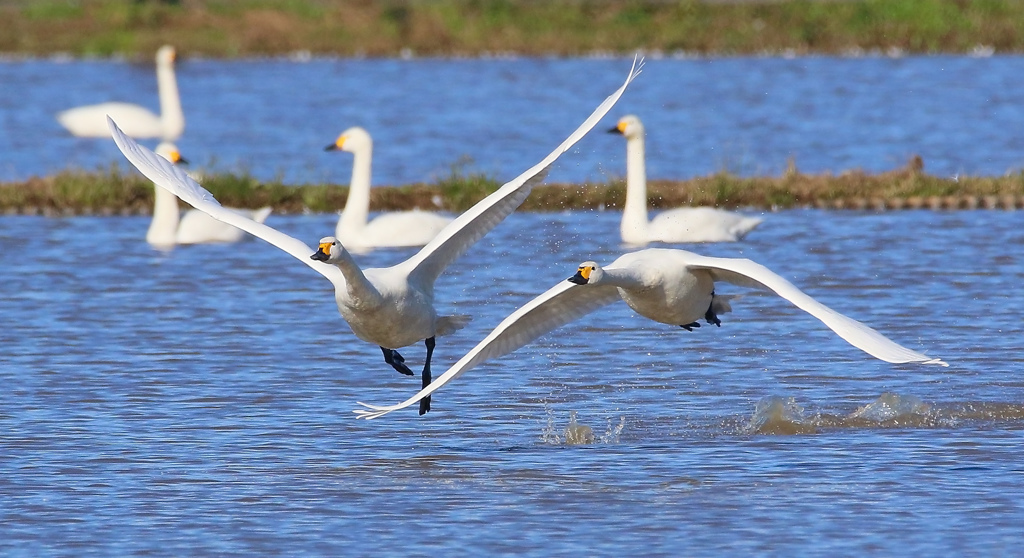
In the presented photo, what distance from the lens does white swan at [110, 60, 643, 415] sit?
10039 mm

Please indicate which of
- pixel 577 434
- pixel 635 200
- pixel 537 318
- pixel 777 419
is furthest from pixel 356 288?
pixel 635 200

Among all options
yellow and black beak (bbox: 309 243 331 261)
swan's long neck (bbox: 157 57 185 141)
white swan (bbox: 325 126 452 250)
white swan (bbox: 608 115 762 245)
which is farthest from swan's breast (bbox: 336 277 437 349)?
swan's long neck (bbox: 157 57 185 141)

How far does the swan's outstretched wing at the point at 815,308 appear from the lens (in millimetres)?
8164

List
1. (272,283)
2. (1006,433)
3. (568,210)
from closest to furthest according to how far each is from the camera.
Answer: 1. (1006,433)
2. (272,283)
3. (568,210)

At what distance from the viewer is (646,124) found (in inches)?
1268

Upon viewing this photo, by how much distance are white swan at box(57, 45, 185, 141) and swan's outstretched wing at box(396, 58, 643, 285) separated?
57.9ft

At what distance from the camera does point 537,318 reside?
9961 mm

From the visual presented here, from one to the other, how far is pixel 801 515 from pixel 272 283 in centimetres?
944

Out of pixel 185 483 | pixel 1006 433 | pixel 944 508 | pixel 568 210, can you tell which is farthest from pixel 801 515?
pixel 568 210

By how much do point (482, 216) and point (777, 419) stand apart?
2.09 m

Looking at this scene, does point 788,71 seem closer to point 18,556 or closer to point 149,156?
point 149,156

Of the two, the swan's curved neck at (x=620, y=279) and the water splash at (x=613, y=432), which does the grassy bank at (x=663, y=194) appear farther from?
the swan's curved neck at (x=620, y=279)

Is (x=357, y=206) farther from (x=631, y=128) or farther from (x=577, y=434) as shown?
(x=577, y=434)

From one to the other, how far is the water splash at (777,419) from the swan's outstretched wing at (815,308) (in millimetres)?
1005
